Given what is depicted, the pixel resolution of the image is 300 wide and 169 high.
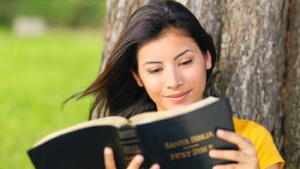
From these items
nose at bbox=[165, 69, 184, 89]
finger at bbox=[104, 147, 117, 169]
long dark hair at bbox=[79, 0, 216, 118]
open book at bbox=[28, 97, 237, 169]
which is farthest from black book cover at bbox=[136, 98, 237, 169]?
long dark hair at bbox=[79, 0, 216, 118]

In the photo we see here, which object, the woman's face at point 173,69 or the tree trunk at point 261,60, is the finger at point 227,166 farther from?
the tree trunk at point 261,60

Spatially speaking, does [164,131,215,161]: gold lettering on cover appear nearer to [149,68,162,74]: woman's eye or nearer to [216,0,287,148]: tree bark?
[149,68,162,74]: woman's eye

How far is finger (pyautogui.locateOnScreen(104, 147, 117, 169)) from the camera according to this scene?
259 centimetres

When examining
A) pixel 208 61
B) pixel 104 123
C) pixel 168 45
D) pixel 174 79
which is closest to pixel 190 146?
pixel 104 123

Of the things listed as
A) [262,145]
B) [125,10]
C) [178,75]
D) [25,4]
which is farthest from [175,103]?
[25,4]

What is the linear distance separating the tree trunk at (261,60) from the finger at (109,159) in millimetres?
983

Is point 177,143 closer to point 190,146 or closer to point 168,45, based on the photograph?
point 190,146

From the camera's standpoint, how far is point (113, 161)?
103 inches

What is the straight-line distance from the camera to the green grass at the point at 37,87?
635 centimetres

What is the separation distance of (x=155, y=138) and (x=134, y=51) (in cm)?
64

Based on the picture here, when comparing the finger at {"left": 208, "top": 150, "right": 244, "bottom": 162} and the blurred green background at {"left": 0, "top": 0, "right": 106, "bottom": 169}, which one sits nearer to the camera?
the finger at {"left": 208, "top": 150, "right": 244, "bottom": 162}

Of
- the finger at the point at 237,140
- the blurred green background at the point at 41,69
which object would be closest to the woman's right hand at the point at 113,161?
the finger at the point at 237,140

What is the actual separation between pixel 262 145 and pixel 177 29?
0.50 metres

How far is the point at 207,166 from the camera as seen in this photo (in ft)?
8.40
